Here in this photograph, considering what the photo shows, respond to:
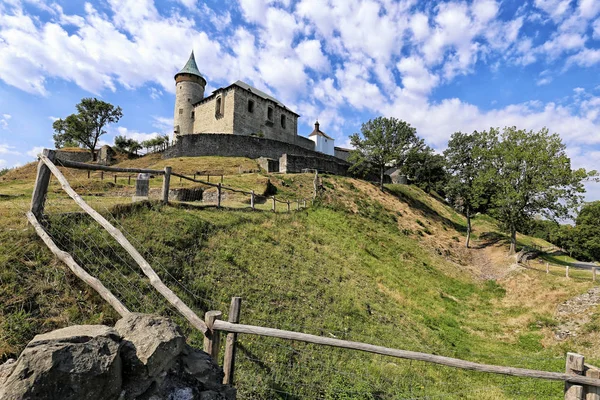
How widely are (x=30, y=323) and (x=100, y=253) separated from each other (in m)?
1.93

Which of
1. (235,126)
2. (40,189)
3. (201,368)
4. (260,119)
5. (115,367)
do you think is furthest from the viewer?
(260,119)

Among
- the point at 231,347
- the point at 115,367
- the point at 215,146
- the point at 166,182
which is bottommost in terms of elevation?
the point at 231,347

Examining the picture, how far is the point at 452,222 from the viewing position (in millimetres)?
35594

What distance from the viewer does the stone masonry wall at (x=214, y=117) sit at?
4072 centimetres

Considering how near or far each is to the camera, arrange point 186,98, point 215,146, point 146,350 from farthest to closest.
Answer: point 186,98 → point 215,146 → point 146,350

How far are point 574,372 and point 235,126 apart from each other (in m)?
41.6

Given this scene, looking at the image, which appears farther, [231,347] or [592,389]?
[231,347]

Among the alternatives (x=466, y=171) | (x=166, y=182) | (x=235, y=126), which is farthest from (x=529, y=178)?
(x=235, y=126)

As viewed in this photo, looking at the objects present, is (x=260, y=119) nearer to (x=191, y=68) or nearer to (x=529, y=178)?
(x=191, y=68)

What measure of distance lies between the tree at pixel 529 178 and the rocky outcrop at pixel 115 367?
26576 millimetres

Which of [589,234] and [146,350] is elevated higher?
[146,350]

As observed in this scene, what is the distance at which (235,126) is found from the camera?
4050cm

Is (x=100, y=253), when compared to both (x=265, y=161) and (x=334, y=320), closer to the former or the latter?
(x=334, y=320)

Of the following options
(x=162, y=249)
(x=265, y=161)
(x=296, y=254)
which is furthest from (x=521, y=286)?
(x=265, y=161)
